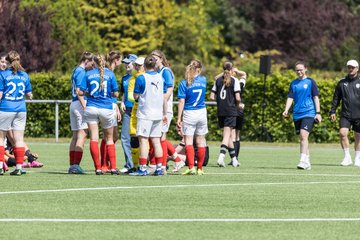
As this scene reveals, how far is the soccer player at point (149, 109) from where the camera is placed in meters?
18.7

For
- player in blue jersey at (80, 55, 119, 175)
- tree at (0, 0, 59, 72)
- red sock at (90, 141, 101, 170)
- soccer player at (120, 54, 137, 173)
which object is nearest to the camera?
player in blue jersey at (80, 55, 119, 175)

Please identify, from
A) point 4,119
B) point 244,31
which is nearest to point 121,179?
point 4,119

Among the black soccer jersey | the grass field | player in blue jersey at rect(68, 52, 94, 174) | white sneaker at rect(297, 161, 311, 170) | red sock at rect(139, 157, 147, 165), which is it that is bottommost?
the grass field

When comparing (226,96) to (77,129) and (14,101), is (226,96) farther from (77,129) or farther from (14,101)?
(14,101)

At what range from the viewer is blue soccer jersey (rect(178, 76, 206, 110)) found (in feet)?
64.8

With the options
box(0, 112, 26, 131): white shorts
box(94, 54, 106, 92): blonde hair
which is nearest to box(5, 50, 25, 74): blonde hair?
box(0, 112, 26, 131): white shorts

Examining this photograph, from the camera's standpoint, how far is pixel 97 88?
62.4 feet

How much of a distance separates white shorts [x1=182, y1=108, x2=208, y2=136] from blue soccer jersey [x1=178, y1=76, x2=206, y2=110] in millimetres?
82

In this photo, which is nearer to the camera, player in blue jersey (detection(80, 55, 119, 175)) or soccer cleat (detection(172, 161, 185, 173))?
player in blue jersey (detection(80, 55, 119, 175))

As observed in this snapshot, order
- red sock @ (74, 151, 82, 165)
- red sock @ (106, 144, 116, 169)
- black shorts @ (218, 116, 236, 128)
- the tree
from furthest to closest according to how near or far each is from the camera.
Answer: the tree → black shorts @ (218, 116, 236, 128) → red sock @ (74, 151, 82, 165) → red sock @ (106, 144, 116, 169)

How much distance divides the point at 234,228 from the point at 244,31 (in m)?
62.5

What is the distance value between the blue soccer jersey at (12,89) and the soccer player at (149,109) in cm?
180

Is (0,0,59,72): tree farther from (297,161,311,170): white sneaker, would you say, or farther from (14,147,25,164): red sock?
(14,147,25,164): red sock

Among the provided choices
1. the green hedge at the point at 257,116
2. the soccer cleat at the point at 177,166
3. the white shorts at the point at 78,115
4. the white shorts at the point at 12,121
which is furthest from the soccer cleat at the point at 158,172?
the green hedge at the point at 257,116
